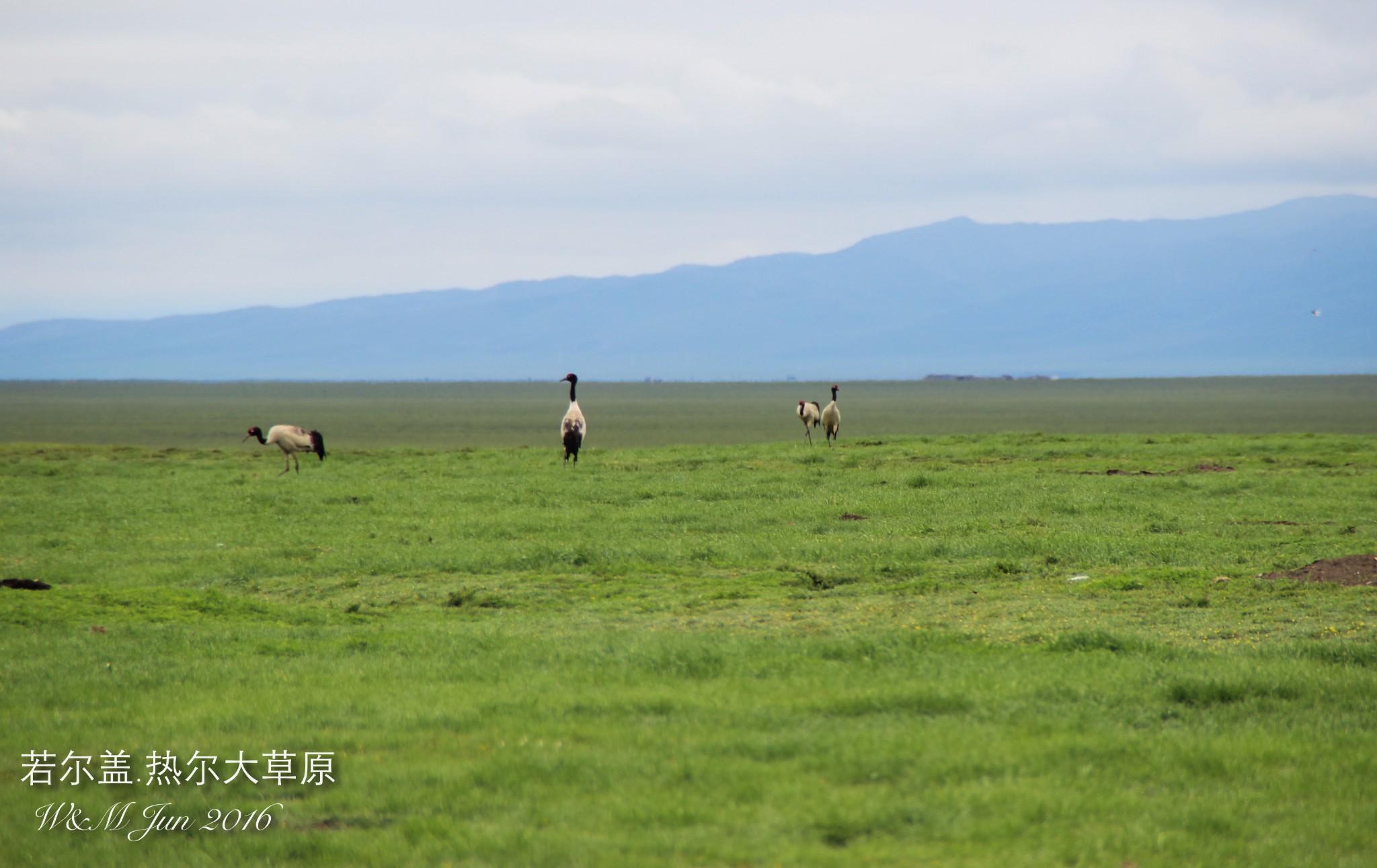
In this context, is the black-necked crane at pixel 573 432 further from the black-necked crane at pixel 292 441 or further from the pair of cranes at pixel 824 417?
the pair of cranes at pixel 824 417

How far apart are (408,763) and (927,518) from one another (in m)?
15.4

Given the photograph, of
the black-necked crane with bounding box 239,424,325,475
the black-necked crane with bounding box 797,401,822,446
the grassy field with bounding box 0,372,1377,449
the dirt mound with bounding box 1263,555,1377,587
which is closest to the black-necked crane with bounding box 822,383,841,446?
the black-necked crane with bounding box 797,401,822,446

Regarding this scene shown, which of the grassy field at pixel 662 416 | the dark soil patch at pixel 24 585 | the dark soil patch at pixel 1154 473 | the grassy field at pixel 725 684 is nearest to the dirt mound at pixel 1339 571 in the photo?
the grassy field at pixel 725 684

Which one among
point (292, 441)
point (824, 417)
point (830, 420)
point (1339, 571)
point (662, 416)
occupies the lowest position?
point (1339, 571)

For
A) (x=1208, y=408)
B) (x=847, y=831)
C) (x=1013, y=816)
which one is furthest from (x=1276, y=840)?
(x=1208, y=408)

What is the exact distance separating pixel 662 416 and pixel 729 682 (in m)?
86.9

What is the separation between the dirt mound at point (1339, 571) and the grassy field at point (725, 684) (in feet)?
1.81

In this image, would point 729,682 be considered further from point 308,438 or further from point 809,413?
point 809,413

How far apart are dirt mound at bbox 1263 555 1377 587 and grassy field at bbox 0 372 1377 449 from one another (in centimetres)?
4148

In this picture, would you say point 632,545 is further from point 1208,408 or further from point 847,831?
point 1208,408

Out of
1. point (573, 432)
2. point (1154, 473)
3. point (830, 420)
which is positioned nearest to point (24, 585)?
point (573, 432)

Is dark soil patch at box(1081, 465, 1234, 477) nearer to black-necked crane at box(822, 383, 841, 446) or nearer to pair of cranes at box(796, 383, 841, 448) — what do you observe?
pair of cranes at box(796, 383, 841, 448)

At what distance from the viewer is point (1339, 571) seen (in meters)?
14.7

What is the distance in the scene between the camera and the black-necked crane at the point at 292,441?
34500 millimetres
